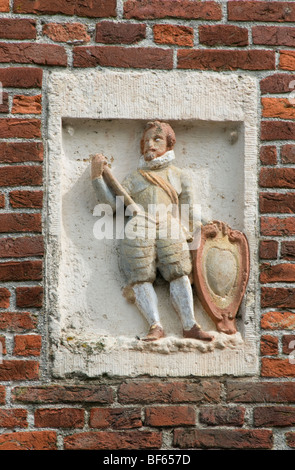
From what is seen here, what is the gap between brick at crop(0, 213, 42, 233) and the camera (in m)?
4.02

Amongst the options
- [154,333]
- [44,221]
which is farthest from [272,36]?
[154,333]

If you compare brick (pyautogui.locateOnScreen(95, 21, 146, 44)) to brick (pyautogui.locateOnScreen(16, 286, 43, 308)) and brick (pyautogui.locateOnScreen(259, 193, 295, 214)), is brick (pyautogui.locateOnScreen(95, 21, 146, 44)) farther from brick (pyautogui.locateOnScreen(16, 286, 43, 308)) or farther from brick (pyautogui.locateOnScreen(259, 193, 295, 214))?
brick (pyautogui.locateOnScreen(16, 286, 43, 308))

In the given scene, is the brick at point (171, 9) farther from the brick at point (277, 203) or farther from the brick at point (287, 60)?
the brick at point (277, 203)

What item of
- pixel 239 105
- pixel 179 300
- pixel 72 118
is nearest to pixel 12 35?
pixel 72 118

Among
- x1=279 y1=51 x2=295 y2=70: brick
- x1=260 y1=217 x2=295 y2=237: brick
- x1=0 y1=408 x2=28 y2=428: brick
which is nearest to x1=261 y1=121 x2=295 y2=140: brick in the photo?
x1=279 y1=51 x2=295 y2=70: brick

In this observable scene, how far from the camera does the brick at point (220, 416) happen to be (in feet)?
13.0

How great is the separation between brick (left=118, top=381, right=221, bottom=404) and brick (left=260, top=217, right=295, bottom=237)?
2.45 feet

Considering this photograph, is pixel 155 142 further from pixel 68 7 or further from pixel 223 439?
pixel 223 439

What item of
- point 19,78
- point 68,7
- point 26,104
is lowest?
point 26,104

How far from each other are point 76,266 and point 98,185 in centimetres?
38

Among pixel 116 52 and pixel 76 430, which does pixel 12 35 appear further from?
pixel 76 430

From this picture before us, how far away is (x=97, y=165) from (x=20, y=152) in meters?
0.35

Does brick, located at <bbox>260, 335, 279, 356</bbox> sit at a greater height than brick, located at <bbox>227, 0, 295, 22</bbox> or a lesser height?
lesser

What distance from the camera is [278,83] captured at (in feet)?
13.8
